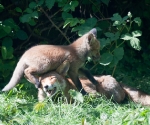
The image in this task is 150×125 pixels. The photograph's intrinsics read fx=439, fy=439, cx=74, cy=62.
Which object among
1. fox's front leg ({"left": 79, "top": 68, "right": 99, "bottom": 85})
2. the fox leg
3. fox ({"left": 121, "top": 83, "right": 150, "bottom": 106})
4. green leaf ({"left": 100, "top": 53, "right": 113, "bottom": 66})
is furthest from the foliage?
the fox leg

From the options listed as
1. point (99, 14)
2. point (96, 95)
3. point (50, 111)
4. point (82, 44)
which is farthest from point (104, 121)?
point (99, 14)

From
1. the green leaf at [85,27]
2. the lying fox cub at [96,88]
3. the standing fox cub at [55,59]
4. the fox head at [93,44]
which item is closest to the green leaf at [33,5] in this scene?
the green leaf at [85,27]

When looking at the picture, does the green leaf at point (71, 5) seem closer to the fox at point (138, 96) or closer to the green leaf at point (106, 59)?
the green leaf at point (106, 59)

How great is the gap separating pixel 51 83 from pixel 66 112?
25.1 inches

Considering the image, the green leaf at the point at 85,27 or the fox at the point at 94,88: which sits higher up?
the green leaf at the point at 85,27

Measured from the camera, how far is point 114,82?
6.73 m

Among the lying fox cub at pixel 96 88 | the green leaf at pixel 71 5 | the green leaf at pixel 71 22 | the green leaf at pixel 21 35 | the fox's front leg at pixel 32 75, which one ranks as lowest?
the lying fox cub at pixel 96 88

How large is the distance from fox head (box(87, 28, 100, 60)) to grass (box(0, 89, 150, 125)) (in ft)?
2.65

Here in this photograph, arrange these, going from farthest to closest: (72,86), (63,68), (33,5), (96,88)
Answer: (33,5), (96,88), (72,86), (63,68)

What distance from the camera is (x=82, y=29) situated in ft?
23.7

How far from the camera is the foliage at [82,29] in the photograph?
281 inches

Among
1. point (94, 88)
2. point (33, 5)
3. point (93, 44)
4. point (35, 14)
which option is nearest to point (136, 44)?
point (93, 44)

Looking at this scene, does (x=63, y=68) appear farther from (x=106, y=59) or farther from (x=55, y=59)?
(x=106, y=59)

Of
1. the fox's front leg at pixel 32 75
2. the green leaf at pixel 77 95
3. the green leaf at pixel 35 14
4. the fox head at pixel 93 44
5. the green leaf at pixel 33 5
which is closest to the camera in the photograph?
the green leaf at pixel 77 95
